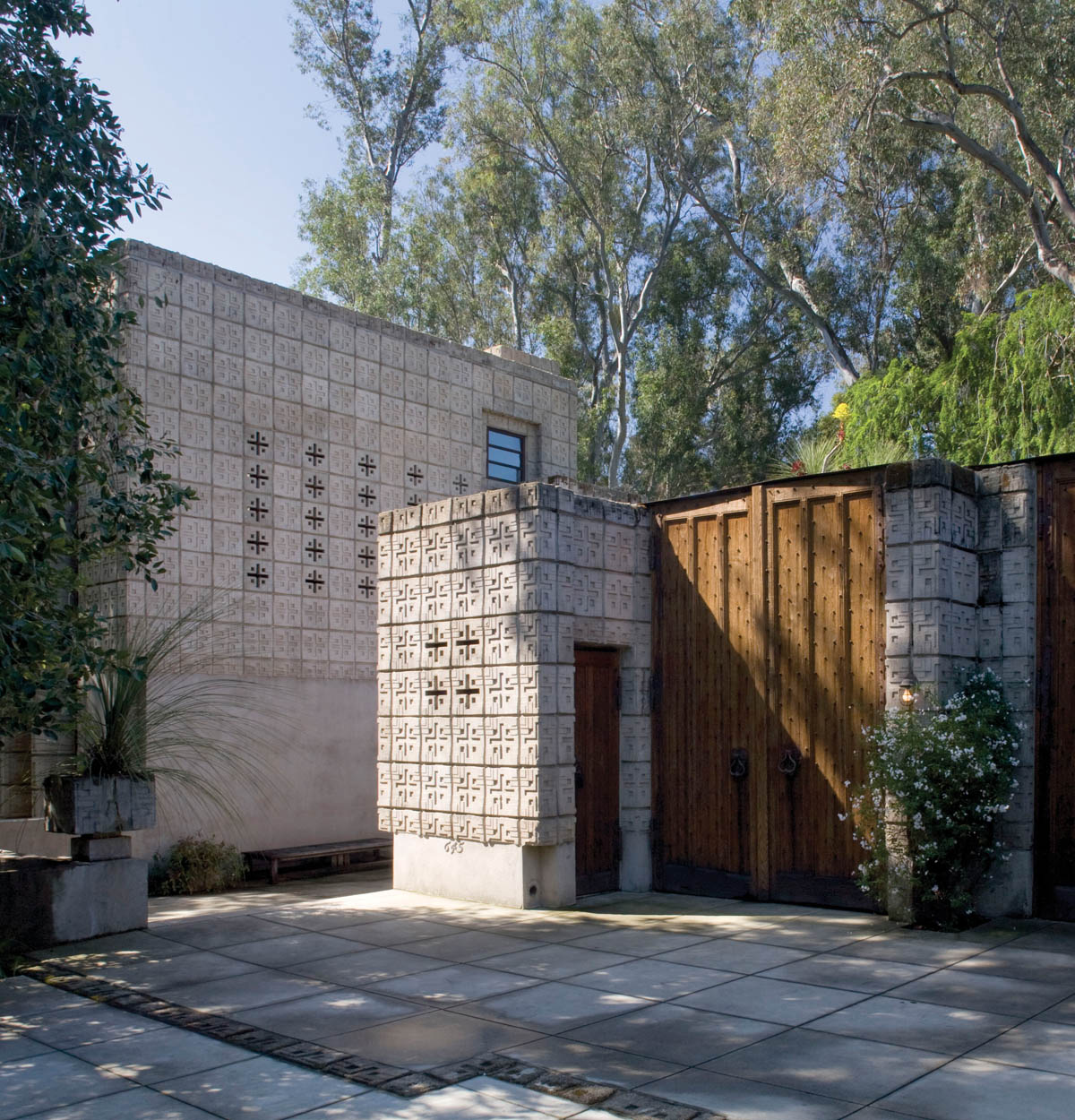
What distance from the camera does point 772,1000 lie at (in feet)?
19.9

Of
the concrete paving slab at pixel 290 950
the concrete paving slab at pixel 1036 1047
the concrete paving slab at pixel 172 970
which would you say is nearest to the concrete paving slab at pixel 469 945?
the concrete paving slab at pixel 290 950

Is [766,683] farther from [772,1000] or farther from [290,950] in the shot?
[290,950]

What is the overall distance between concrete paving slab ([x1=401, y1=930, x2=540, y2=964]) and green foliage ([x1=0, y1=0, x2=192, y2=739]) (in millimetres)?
2824

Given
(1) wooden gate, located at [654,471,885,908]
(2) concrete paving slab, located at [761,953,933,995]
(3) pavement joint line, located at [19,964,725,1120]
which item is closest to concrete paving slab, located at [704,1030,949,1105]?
(3) pavement joint line, located at [19,964,725,1120]

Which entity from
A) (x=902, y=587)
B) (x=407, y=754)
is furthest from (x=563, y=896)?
(x=902, y=587)

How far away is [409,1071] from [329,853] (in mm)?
6994

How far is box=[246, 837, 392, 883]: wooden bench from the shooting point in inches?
450

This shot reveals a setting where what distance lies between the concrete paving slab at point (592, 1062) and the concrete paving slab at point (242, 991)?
1.76 metres

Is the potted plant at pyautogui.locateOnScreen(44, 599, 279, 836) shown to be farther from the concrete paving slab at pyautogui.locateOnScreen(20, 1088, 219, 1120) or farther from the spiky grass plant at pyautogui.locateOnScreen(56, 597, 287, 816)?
the concrete paving slab at pyautogui.locateOnScreen(20, 1088, 219, 1120)

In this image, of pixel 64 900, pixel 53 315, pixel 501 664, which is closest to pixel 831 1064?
pixel 501 664

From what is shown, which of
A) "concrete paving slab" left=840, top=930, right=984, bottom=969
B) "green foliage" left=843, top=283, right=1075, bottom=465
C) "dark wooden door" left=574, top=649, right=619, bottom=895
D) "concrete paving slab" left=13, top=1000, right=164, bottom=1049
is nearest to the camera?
"concrete paving slab" left=13, top=1000, right=164, bottom=1049

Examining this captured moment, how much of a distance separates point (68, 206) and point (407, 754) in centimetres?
525

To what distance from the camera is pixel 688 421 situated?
3216cm

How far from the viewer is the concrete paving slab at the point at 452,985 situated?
6344mm
